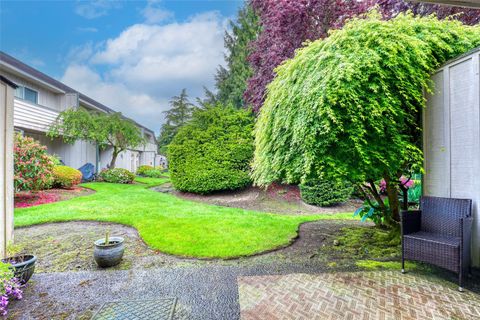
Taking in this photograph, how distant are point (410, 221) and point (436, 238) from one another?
0.36 metres

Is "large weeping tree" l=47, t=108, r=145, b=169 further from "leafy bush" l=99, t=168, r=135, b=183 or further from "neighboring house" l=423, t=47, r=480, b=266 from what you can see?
"neighboring house" l=423, t=47, r=480, b=266

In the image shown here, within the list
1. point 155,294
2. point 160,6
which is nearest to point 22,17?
point 160,6

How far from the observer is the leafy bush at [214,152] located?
10.4 meters

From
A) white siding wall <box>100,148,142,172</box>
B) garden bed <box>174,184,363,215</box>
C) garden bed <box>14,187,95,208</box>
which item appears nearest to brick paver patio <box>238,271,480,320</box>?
garden bed <box>174,184,363,215</box>

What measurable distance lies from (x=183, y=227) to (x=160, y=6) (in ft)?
20.9

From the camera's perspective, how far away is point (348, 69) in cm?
323

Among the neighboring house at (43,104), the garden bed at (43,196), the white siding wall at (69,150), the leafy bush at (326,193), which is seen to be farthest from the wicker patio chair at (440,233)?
the white siding wall at (69,150)

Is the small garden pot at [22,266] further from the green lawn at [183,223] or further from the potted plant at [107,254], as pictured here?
the green lawn at [183,223]

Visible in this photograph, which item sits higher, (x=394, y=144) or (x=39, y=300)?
(x=394, y=144)

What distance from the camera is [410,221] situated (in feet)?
11.3

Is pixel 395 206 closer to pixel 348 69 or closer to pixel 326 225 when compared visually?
pixel 326 225

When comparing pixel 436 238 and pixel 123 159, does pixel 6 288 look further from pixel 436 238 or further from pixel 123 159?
pixel 123 159

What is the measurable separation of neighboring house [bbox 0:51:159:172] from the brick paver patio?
12773 millimetres

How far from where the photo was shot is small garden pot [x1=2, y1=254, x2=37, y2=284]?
287 centimetres
